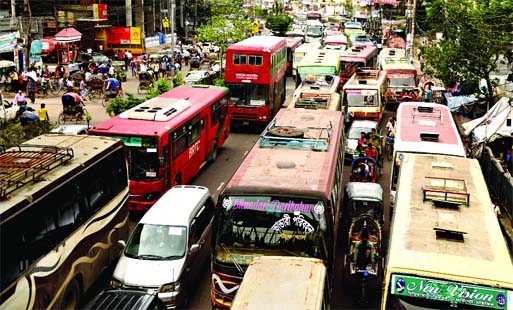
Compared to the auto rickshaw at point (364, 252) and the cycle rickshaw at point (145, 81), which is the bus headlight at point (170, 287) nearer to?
the auto rickshaw at point (364, 252)

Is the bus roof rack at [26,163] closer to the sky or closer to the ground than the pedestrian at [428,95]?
closer to the sky

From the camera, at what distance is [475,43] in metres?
27.3

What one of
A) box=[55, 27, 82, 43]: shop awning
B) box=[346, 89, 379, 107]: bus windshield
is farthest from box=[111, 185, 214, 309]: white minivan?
box=[55, 27, 82, 43]: shop awning

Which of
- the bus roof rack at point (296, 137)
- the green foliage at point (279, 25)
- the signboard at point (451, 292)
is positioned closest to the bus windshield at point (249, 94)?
the bus roof rack at point (296, 137)

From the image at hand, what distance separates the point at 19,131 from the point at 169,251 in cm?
993

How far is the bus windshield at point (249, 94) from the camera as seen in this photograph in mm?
27641

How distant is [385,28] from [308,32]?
1451cm

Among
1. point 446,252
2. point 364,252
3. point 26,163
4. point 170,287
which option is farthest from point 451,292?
point 26,163

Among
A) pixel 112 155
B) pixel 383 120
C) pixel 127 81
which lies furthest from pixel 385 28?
pixel 112 155

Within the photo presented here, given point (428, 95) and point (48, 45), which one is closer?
point (428, 95)

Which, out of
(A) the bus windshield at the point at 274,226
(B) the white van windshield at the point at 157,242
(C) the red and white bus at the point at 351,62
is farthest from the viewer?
(C) the red and white bus at the point at 351,62

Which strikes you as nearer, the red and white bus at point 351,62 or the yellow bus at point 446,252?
the yellow bus at point 446,252

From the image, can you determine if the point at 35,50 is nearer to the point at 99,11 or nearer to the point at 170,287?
the point at 99,11

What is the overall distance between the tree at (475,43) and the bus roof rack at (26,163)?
64.9 feet
